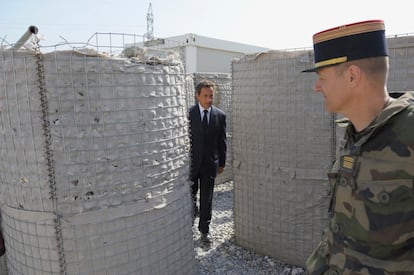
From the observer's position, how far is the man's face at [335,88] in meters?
1.42

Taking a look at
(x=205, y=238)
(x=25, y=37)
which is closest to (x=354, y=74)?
(x=25, y=37)

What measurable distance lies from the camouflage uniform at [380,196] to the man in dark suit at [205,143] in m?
2.63

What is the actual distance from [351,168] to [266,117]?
2217 mm

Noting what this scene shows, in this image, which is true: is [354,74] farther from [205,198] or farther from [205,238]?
[205,238]

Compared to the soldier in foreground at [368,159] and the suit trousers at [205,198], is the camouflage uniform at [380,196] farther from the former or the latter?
the suit trousers at [205,198]

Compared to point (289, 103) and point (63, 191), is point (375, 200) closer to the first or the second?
point (63, 191)

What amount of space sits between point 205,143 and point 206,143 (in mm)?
14

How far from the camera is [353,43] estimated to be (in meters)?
1.43

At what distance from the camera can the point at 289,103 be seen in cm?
342

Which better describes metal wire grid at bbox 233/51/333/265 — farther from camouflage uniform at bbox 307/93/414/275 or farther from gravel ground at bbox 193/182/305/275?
camouflage uniform at bbox 307/93/414/275

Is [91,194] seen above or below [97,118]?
below

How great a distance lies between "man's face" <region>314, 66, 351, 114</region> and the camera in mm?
1419

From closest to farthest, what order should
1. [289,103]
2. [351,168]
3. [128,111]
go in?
1. [351,168]
2. [128,111]
3. [289,103]

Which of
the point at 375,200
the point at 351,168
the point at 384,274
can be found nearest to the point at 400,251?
the point at 384,274
